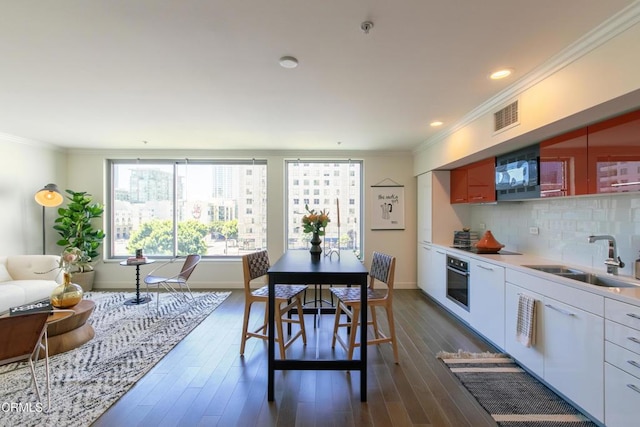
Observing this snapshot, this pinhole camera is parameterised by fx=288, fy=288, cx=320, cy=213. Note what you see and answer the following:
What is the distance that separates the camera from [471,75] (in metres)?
2.43

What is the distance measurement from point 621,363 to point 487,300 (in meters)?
1.35

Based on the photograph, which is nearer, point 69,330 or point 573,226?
point 573,226

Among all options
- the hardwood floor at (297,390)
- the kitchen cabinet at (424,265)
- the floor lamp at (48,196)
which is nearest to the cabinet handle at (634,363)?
the hardwood floor at (297,390)

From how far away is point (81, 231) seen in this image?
488cm

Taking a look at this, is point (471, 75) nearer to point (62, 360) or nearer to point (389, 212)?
point (389, 212)

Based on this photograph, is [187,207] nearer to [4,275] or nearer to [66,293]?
[4,275]

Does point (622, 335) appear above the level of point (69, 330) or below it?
above

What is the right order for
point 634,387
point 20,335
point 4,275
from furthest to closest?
point 4,275 < point 20,335 < point 634,387

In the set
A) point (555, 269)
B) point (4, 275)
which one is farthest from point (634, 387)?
point (4, 275)

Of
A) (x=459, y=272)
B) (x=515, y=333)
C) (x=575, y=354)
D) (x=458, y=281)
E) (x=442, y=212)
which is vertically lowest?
(x=515, y=333)

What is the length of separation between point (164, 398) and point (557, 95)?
3.71 m

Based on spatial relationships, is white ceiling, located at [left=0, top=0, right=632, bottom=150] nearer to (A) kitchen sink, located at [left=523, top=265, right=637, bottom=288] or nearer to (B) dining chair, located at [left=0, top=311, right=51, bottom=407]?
(A) kitchen sink, located at [left=523, top=265, right=637, bottom=288]

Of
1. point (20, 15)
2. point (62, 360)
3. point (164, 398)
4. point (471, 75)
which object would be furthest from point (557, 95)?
point (62, 360)

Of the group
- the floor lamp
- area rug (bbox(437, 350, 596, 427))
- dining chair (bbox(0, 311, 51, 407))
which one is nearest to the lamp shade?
the floor lamp
